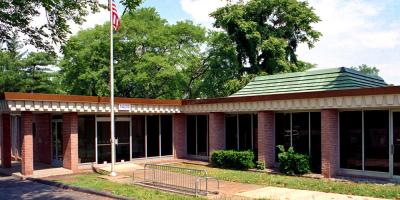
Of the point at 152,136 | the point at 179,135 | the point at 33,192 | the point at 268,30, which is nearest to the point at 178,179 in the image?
the point at 33,192

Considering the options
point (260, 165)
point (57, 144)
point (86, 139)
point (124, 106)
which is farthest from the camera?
point (57, 144)

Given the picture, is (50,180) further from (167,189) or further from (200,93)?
(200,93)

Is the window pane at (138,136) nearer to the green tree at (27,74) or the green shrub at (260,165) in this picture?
the green shrub at (260,165)

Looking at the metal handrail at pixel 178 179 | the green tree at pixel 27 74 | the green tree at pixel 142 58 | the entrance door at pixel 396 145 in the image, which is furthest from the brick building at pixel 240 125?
the green tree at pixel 27 74

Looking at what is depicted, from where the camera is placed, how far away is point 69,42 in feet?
47.4

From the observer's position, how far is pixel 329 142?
16.8 metres

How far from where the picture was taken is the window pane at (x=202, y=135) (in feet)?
79.4

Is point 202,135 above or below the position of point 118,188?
above

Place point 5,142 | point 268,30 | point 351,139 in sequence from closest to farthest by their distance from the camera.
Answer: point 351,139 → point 5,142 → point 268,30

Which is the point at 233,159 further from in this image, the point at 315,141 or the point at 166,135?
the point at 166,135

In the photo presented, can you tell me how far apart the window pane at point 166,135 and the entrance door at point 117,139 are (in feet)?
7.83

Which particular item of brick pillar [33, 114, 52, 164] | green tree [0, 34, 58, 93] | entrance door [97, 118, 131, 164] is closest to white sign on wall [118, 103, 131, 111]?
entrance door [97, 118, 131, 164]

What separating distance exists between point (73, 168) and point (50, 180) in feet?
9.08

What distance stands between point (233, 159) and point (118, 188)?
7178 millimetres
